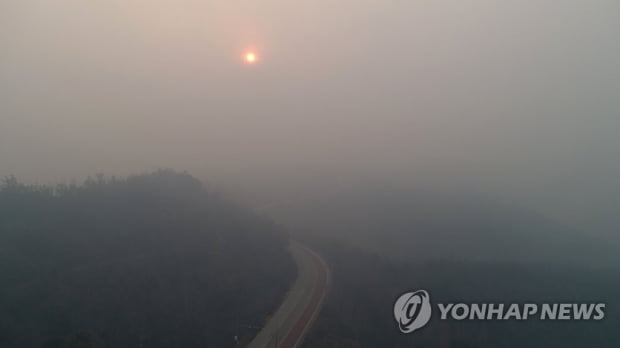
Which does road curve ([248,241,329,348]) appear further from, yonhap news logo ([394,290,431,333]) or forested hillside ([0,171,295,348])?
yonhap news logo ([394,290,431,333])

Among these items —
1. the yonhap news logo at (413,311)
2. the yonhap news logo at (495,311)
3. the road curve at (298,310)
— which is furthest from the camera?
the road curve at (298,310)

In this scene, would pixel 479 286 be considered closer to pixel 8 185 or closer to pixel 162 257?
pixel 162 257

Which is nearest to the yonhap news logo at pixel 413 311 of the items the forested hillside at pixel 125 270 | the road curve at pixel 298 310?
the road curve at pixel 298 310

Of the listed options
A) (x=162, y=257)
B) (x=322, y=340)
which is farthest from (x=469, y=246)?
(x=162, y=257)

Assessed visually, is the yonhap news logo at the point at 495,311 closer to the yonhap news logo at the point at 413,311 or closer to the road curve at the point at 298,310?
the yonhap news logo at the point at 413,311

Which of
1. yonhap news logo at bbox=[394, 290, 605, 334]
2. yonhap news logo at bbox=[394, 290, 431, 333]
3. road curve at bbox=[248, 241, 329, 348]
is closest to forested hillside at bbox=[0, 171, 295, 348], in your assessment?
road curve at bbox=[248, 241, 329, 348]

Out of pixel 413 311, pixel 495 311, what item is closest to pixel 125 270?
pixel 413 311
